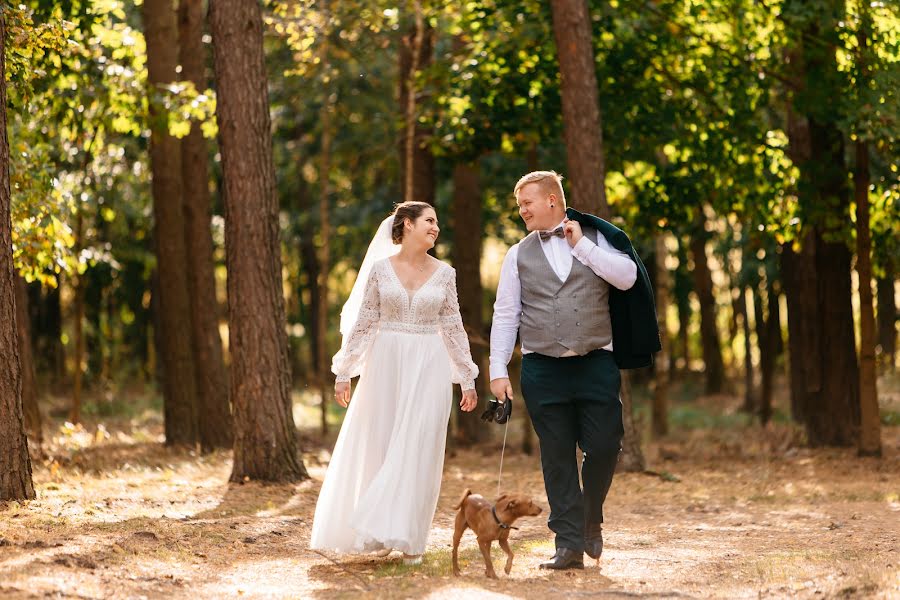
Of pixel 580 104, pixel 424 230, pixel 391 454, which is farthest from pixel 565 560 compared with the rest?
pixel 580 104

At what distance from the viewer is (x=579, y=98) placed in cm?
1381

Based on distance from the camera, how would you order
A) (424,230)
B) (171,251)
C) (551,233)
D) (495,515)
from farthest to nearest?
1. (171,251)
2. (424,230)
3. (551,233)
4. (495,515)

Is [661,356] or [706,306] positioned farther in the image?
[706,306]

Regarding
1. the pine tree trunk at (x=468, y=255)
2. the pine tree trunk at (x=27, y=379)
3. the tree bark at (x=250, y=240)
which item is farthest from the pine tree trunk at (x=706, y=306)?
the pine tree trunk at (x=27, y=379)

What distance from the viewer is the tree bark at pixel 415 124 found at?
17.0 m

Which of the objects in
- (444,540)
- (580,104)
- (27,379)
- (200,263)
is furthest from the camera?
(200,263)

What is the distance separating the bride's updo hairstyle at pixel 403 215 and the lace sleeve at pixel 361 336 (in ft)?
0.90

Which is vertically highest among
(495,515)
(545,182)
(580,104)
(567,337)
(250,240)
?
(580,104)

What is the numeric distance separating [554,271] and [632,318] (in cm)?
57

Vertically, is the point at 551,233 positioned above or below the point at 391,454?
above

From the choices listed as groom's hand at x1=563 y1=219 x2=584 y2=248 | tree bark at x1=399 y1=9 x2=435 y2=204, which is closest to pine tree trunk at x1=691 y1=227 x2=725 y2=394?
tree bark at x1=399 y1=9 x2=435 y2=204

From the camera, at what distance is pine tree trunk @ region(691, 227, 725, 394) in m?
25.0

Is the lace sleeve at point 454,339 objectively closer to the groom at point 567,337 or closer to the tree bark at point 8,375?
the groom at point 567,337

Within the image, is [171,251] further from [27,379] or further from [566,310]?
[566,310]
